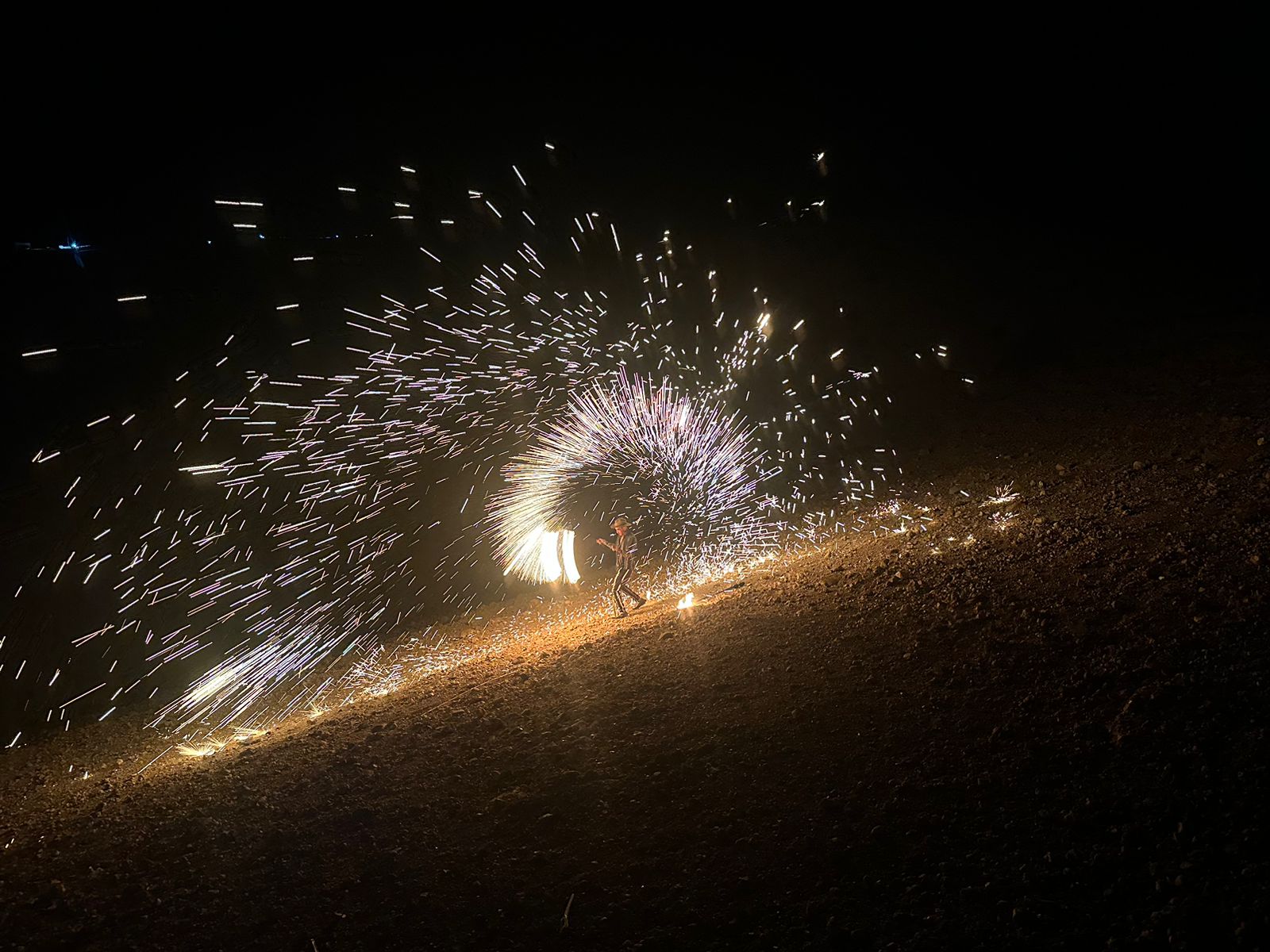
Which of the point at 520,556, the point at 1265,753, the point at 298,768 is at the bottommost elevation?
the point at 1265,753

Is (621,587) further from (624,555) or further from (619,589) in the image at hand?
(624,555)

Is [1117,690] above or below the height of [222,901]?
below

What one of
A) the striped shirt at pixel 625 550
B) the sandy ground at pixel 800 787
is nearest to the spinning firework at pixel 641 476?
the striped shirt at pixel 625 550

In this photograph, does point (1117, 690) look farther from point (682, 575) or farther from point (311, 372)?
point (311, 372)

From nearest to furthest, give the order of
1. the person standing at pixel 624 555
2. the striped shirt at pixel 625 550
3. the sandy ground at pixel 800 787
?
the sandy ground at pixel 800 787, the person standing at pixel 624 555, the striped shirt at pixel 625 550

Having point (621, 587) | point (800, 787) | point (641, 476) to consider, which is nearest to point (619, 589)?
point (621, 587)

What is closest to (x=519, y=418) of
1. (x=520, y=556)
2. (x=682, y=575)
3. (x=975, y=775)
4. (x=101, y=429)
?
(x=520, y=556)

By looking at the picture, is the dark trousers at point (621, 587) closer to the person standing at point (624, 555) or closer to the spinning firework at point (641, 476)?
the person standing at point (624, 555)
